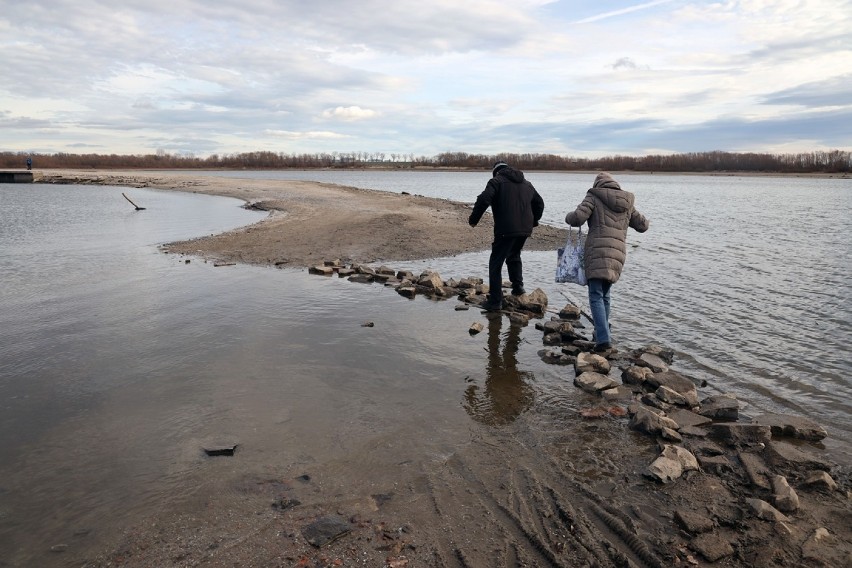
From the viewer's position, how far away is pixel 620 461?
4.46 m

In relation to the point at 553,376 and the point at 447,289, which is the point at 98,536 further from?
the point at 447,289

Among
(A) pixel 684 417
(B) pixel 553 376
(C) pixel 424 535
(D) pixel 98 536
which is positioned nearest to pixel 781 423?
(A) pixel 684 417

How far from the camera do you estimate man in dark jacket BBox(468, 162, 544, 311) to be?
28.8 ft

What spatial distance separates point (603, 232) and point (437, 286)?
Answer: 3.92 m

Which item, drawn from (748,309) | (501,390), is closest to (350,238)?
Result: (748,309)

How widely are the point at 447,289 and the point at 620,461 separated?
20.5 feet

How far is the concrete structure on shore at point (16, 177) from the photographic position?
53406 mm

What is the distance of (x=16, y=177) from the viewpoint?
176 feet

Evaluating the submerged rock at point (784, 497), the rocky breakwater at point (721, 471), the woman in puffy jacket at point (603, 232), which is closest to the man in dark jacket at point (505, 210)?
the woman in puffy jacket at point (603, 232)

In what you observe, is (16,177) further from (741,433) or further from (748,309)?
(741,433)

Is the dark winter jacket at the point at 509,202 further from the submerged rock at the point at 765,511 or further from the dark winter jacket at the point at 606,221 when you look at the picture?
the submerged rock at the point at 765,511

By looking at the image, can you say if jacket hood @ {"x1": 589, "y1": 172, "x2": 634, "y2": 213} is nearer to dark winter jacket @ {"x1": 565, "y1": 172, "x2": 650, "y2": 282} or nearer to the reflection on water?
dark winter jacket @ {"x1": 565, "y1": 172, "x2": 650, "y2": 282}

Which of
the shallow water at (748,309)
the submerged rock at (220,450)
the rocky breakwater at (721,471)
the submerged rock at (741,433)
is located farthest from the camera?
the shallow water at (748,309)

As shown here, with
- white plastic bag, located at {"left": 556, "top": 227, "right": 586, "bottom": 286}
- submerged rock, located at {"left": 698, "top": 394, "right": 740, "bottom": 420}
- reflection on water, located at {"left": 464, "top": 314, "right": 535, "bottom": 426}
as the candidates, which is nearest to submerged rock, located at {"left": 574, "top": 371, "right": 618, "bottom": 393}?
reflection on water, located at {"left": 464, "top": 314, "right": 535, "bottom": 426}
